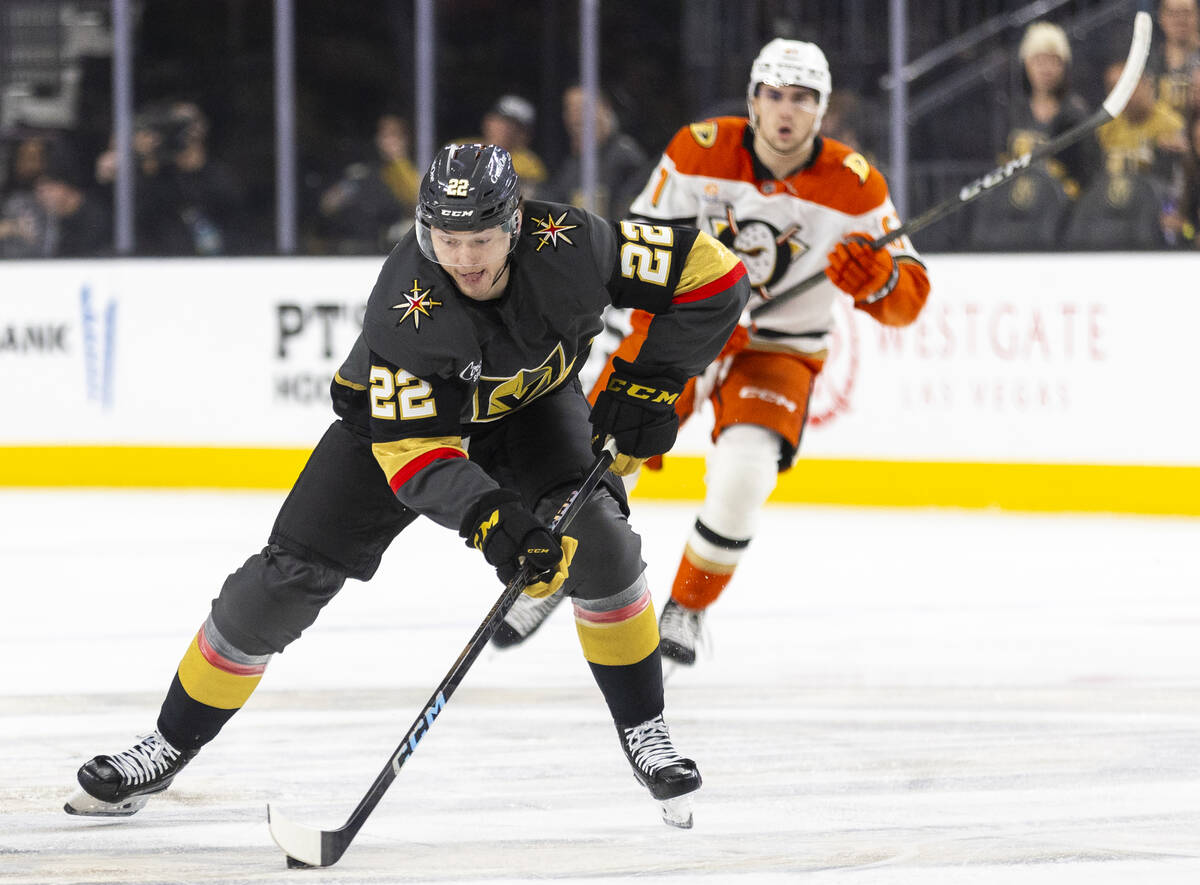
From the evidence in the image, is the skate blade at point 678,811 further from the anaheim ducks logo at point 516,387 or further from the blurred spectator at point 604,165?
the blurred spectator at point 604,165

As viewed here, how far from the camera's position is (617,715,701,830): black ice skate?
8.98 feet

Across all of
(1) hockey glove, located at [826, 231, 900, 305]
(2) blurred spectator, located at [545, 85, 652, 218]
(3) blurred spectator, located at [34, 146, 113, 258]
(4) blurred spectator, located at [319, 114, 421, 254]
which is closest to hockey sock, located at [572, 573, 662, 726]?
(1) hockey glove, located at [826, 231, 900, 305]

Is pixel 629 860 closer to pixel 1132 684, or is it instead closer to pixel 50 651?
pixel 1132 684

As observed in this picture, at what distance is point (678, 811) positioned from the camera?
9.02 ft

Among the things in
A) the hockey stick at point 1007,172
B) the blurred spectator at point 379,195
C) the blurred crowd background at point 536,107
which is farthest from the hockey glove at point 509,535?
the blurred spectator at point 379,195

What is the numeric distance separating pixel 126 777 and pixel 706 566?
4.89ft

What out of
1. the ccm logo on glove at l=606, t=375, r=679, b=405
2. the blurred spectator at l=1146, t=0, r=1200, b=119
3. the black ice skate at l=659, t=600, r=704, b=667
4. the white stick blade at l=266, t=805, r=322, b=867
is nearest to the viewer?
the white stick blade at l=266, t=805, r=322, b=867

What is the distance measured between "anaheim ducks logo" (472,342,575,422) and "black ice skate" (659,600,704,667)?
1.07 meters

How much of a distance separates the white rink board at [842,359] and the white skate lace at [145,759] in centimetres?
388

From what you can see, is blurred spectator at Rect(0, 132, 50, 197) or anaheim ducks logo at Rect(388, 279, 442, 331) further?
blurred spectator at Rect(0, 132, 50, 197)

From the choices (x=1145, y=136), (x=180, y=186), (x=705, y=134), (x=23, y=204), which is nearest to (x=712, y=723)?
(x=705, y=134)

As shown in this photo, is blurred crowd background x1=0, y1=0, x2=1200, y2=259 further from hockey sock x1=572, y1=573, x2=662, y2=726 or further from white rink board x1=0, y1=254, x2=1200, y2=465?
hockey sock x1=572, y1=573, x2=662, y2=726

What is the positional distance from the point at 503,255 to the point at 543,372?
0.79 ft

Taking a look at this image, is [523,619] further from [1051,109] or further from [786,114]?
[1051,109]
